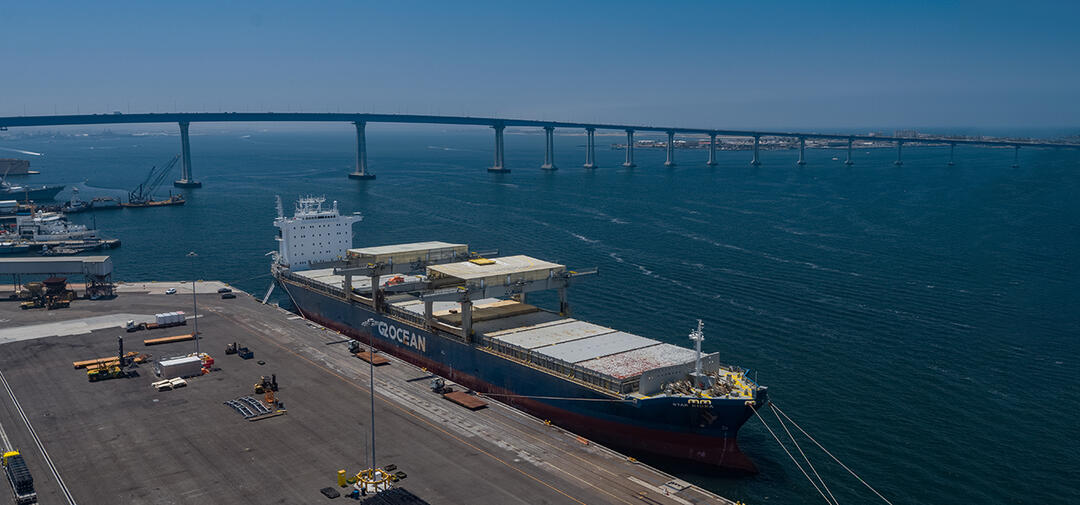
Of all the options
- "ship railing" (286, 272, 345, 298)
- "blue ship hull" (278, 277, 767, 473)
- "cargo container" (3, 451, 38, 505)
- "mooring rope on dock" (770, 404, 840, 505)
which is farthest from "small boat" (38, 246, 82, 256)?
"mooring rope on dock" (770, 404, 840, 505)

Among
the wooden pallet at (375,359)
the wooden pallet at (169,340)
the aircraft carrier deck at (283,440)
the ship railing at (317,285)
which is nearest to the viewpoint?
the aircraft carrier deck at (283,440)

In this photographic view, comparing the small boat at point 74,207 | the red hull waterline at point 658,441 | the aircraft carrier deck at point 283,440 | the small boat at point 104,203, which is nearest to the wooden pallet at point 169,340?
the aircraft carrier deck at point 283,440

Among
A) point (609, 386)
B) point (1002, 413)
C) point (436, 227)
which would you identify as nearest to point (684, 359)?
point (609, 386)

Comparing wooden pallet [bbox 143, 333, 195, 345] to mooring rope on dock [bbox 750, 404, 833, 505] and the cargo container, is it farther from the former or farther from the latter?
mooring rope on dock [bbox 750, 404, 833, 505]

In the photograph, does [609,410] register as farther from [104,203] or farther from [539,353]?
[104,203]

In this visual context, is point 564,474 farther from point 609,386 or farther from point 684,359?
point 684,359

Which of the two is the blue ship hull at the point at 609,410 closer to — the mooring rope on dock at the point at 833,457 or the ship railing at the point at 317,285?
the mooring rope on dock at the point at 833,457
